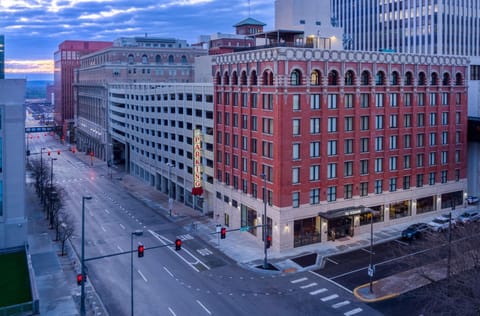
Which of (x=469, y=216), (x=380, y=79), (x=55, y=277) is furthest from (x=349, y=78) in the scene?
(x=55, y=277)

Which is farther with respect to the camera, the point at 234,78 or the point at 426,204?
the point at 426,204

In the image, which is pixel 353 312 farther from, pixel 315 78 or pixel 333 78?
pixel 333 78

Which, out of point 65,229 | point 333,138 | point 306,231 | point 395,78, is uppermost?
point 395,78

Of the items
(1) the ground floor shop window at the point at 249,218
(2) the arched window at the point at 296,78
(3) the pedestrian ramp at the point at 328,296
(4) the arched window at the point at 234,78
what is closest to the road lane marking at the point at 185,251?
(1) the ground floor shop window at the point at 249,218

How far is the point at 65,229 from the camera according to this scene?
2211 inches

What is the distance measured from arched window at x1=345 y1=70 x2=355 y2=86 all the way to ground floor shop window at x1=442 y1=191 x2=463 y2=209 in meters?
23.5

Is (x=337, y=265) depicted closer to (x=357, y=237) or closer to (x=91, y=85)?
(x=357, y=237)

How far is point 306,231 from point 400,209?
16026 millimetres

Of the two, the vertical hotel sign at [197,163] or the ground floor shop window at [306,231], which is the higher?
the vertical hotel sign at [197,163]

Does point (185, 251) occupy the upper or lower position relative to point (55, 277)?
lower

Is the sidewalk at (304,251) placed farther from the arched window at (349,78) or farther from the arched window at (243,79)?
the arched window at (243,79)

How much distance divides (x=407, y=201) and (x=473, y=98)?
90.8ft

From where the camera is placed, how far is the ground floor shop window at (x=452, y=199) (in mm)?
70375

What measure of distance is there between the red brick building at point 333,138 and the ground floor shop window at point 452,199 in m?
0.23
